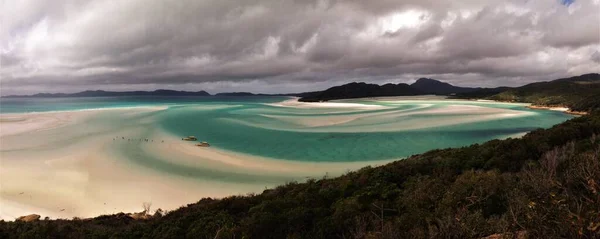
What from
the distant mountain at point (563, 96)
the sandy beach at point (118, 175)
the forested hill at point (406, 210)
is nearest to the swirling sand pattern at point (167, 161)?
the sandy beach at point (118, 175)

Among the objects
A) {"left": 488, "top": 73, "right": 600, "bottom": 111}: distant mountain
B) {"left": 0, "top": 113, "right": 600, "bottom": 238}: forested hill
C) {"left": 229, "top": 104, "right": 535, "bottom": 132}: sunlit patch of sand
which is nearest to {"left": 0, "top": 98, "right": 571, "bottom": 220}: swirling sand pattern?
{"left": 229, "top": 104, "right": 535, "bottom": 132}: sunlit patch of sand

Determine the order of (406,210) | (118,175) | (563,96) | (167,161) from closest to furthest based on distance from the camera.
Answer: (406,210) → (118,175) → (167,161) → (563,96)

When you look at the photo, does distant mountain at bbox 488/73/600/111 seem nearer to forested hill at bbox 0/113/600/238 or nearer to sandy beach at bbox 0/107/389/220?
sandy beach at bbox 0/107/389/220

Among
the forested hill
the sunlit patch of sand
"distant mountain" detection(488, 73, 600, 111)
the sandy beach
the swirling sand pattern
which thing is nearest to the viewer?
the forested hill

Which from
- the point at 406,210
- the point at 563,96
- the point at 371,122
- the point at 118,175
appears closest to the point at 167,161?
the point at 118,175

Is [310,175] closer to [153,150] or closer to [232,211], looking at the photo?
[232,211]

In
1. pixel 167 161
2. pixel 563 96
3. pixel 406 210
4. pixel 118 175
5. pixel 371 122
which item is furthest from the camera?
pixel 563 96

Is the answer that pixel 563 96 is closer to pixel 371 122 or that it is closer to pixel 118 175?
pixel 371 122

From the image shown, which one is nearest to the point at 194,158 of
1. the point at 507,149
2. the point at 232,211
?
the point at 232,211
